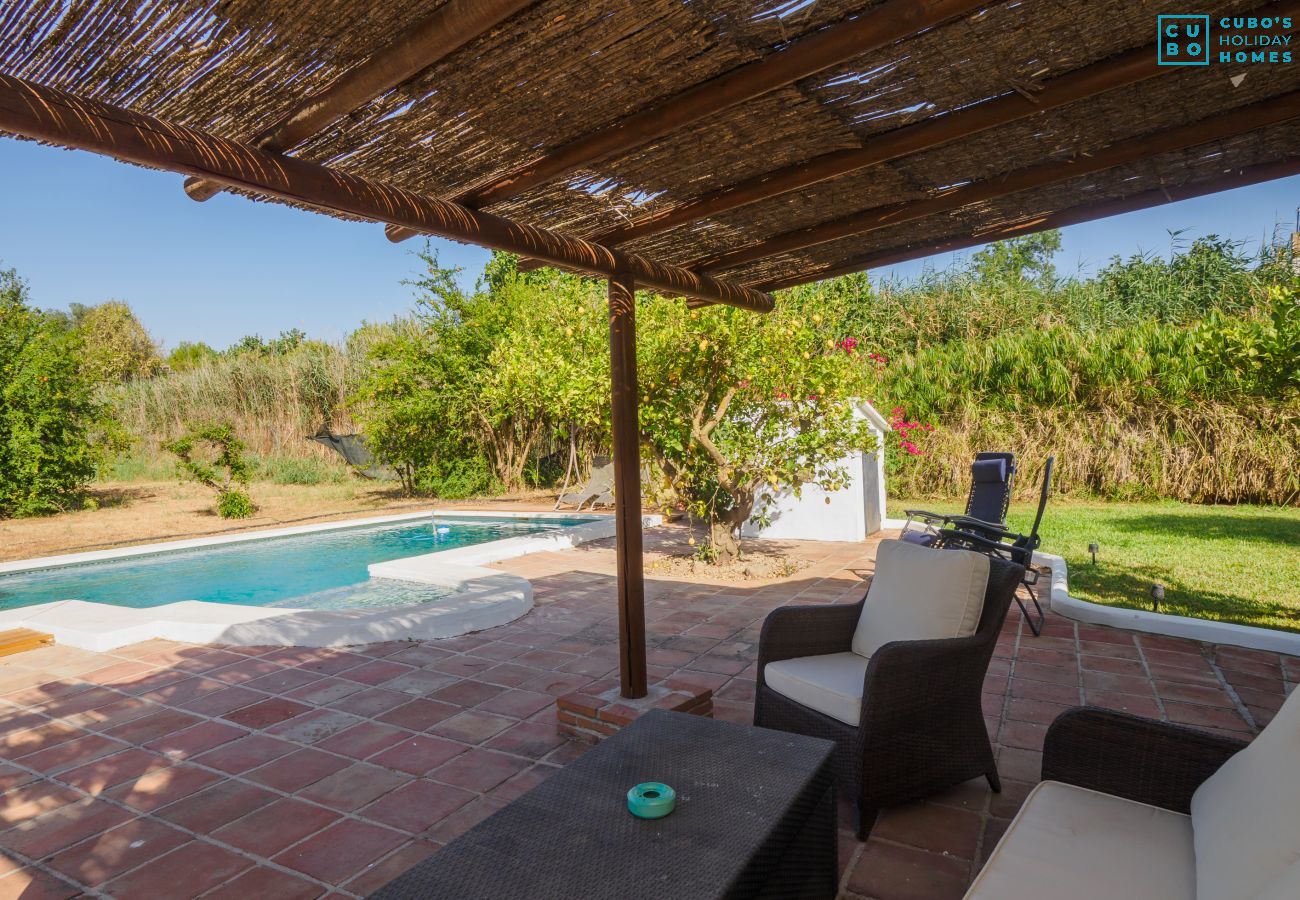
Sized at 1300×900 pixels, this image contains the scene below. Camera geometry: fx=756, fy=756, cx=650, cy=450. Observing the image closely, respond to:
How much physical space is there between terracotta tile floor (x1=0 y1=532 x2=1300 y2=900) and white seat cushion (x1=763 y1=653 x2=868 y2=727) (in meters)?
0.39

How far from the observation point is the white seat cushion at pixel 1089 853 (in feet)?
4.85

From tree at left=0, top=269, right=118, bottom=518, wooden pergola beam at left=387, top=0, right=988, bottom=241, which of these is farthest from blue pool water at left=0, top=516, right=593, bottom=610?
wooden pergola beam at left=387, top=0, right=988, bottom=241

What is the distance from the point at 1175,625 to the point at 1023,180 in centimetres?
300

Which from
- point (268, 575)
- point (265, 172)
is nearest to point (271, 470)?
point (268, 575)

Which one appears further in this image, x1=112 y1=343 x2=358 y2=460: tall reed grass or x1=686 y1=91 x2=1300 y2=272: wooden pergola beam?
x1=112 y1=343 x2=358 y2=460: tall reed grass

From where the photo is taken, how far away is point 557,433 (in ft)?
44.2

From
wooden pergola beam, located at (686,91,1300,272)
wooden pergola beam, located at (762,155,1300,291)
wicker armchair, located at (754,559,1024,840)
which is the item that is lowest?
wicker armchair, located at (754,559,1024,840)

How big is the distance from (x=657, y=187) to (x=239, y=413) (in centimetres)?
1669

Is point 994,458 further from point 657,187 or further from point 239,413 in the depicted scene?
point 239,413

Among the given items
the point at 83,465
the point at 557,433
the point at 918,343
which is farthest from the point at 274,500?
the point at 918,343

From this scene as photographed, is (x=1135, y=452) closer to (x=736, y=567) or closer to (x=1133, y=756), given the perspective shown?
(x=736, y=567)

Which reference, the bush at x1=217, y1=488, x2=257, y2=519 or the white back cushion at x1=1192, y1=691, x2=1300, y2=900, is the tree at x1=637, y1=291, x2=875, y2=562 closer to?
the white back cushion at x1=1192, y1=691, x2=1300, y2=900

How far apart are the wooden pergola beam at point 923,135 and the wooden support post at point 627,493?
17.2 inches

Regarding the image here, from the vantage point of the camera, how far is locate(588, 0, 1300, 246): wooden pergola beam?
2125 millimetres
